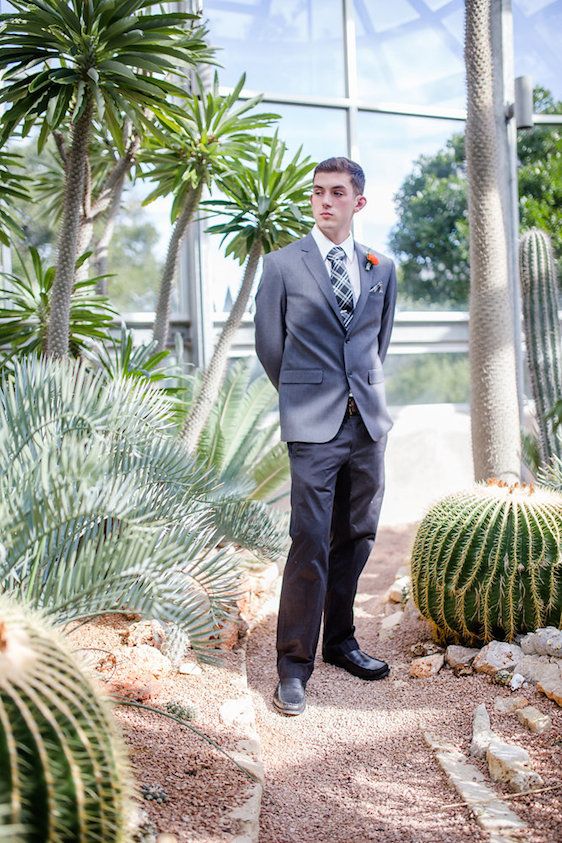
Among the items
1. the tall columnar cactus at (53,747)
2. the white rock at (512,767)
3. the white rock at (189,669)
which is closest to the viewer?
the tall columnar cactus at (53,747)

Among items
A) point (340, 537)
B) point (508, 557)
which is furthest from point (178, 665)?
point (508, 557)

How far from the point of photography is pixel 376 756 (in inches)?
90.7

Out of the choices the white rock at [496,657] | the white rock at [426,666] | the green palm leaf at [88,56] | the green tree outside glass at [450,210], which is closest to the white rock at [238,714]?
the white rock at [426,666]

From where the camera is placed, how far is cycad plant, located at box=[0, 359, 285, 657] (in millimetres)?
1625

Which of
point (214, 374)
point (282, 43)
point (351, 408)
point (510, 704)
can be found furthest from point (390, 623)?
point (282, 43)

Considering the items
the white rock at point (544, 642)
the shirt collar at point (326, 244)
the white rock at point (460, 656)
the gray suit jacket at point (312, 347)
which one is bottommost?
the white rock at point (460, 656)

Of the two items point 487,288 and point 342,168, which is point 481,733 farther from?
point 487,288

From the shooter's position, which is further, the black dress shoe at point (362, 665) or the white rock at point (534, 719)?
the black dress shoe at point (362, 665)

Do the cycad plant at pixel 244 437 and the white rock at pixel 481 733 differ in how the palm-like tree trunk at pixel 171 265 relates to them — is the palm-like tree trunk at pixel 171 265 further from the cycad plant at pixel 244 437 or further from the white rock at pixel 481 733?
the white rock at pixel 481 733

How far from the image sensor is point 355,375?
2.68 m

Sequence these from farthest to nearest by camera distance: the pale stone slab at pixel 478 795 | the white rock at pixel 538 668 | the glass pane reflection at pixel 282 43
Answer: the glass pane reflection at pixel 282 43
the white rock at pixel 538 668
the pale stone slab at pixel 478 795

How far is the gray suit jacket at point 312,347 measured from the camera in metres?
2.62

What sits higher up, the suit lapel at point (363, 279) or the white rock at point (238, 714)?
the suit lapel at point (363, 279)

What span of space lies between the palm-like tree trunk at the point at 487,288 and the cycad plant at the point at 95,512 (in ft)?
6.00
